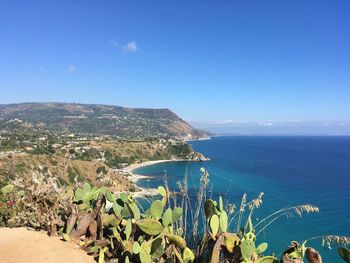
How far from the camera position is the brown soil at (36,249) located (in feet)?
18.3

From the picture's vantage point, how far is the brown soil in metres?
5.59

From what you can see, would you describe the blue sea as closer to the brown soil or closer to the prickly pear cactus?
the brown soil

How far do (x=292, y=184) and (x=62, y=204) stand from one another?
6183cm

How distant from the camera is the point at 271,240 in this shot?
3095 centimetres

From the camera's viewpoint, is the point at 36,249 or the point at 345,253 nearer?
the point at 345,253

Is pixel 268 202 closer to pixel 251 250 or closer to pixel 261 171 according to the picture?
pixel 261 171

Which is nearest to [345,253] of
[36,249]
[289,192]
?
[36,249]

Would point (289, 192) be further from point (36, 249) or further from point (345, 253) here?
point (345, 253)

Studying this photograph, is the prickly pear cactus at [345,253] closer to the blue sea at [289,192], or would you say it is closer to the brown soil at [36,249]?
the brown soil at [36,249]

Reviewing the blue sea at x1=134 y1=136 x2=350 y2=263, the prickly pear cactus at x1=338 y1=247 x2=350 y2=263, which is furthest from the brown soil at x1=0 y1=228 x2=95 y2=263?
the blue sea at x1=134 y1=136 x2=350 y2=263

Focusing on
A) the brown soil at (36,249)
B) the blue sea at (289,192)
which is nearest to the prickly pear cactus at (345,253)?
the brown soil at (36,249)

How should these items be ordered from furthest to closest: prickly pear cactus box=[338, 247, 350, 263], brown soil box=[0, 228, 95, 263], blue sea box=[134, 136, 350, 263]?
blue sea box=[134, 136, 350, 263], brown soil box=[0, 228, 95, 263], prickly pear cactus box=[338, 247, 350, 263]

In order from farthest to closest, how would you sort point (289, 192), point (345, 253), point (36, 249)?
point (289, 192) < point (36, 249) < point (345, 253)

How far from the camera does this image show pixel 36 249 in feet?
19.5
